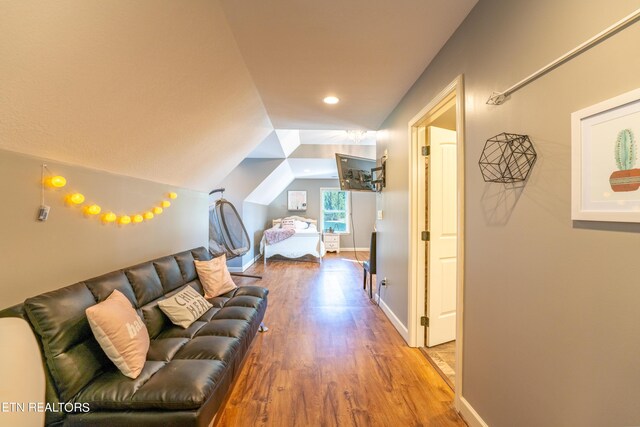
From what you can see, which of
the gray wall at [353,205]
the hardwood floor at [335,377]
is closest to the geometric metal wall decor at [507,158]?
the hardwood floor at [335,377]

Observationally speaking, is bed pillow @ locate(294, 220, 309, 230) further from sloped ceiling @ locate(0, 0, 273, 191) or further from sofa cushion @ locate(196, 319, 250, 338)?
sofa cushion @ locate(196, 319, 250, 338)

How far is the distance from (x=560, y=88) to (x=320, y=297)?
3.60 metres

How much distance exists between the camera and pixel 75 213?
1645 mm

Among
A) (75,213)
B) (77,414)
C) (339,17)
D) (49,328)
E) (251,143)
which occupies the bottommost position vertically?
(77,414)

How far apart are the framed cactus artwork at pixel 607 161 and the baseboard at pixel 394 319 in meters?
2.07

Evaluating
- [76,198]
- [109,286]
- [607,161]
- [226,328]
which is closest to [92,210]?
[76,198]

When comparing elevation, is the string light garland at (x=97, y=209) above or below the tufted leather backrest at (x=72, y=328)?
above

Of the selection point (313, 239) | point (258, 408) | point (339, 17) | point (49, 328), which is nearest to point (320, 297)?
point (258, 408)

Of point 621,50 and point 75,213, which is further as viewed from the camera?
point 75,213

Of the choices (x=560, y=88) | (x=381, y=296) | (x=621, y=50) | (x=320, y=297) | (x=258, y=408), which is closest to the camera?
(x=621, y=50)

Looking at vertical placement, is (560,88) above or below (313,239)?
above

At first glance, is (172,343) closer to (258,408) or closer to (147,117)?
(258,408)

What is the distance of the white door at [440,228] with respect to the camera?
8.34ft

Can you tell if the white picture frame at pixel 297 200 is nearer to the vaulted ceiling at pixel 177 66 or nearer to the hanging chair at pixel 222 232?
the hanging chair at pixel 222 232
